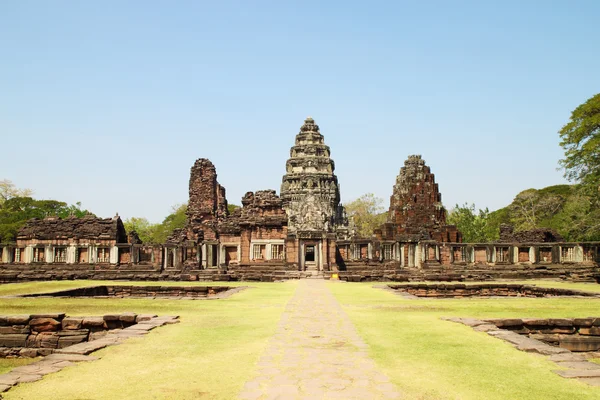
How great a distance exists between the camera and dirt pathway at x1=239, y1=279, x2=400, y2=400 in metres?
6.03

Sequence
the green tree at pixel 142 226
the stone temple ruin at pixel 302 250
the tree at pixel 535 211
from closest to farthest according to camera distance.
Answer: the stone temple ruin at pixel 302 250, the tree at pixel 535 211, the green tree at pixel 142 226

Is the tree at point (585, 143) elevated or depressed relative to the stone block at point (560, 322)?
elevated

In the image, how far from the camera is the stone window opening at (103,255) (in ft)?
124

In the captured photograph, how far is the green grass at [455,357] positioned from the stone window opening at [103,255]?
28.2m

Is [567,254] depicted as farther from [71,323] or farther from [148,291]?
[71,323]

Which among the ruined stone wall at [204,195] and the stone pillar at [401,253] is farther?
the ruined stone wall at [204,195]

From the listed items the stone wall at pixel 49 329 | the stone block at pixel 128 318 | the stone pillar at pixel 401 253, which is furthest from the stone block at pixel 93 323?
the stone pillar at pixel 401 253

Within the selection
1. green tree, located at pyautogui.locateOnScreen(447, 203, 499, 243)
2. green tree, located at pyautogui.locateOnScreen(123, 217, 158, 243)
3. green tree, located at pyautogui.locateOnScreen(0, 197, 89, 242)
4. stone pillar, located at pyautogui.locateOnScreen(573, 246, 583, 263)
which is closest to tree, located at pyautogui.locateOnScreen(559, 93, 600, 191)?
stone pillar, located at pyautogui.locateOnScreen(573, 246, 583, 263)

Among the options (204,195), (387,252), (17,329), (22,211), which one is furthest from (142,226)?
(17,329)

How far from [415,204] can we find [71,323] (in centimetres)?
3148

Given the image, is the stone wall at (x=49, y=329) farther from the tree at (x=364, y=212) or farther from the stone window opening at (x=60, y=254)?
the tree at (x=364, y=212)

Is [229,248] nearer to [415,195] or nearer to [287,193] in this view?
[415,195]

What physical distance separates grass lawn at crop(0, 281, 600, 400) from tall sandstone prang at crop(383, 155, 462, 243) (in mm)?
25728

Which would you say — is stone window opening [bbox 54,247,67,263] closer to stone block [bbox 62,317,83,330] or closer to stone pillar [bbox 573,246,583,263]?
stone block [bbox 62,317,83,330]
